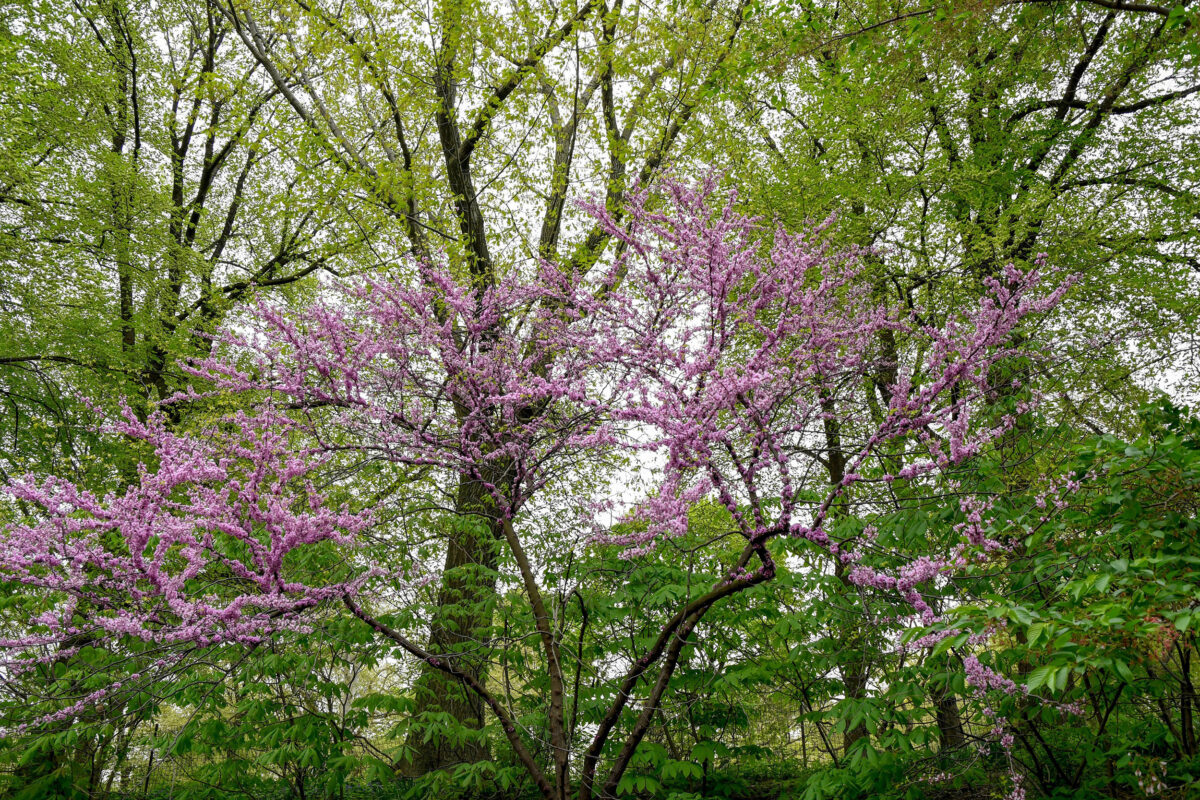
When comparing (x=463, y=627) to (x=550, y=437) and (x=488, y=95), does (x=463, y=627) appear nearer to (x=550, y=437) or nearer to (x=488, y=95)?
(x=550, y=437)

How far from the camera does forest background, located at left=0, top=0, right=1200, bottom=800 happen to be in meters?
3.66

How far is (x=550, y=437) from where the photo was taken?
526cm

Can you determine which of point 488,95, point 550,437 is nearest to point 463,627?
point 550,437

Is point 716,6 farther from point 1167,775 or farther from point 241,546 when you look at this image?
point 1167,775

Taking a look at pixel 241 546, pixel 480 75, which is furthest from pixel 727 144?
pixel 241 546

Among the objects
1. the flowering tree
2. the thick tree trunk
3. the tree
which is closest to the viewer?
the flowering tree

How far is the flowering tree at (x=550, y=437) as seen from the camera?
139 inches

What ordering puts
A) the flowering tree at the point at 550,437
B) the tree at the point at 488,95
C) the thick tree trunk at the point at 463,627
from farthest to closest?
the tree at the point at 488,95 < the thick tree trunk at the point at 463,627 < the flowering tree at the point at 550,437

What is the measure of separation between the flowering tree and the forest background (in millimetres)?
80

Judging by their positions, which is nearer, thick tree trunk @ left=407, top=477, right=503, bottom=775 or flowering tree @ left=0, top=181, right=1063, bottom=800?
flowering tree @ left=0, top=181, right=1063, bottom=800

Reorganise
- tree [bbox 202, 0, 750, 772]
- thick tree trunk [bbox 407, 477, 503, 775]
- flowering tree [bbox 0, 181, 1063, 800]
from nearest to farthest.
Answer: flowering tree [bbox 0, 181, 1063, 800]
thick tree trunk [bbox 407, 477, 503, 775]
tree [bbox 202, 0, 750, 772]

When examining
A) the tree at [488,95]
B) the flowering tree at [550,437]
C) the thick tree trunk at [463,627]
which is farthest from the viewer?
the tree at [488,95]

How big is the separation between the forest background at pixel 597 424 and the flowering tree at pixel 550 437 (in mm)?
80

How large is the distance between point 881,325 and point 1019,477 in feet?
4.86
